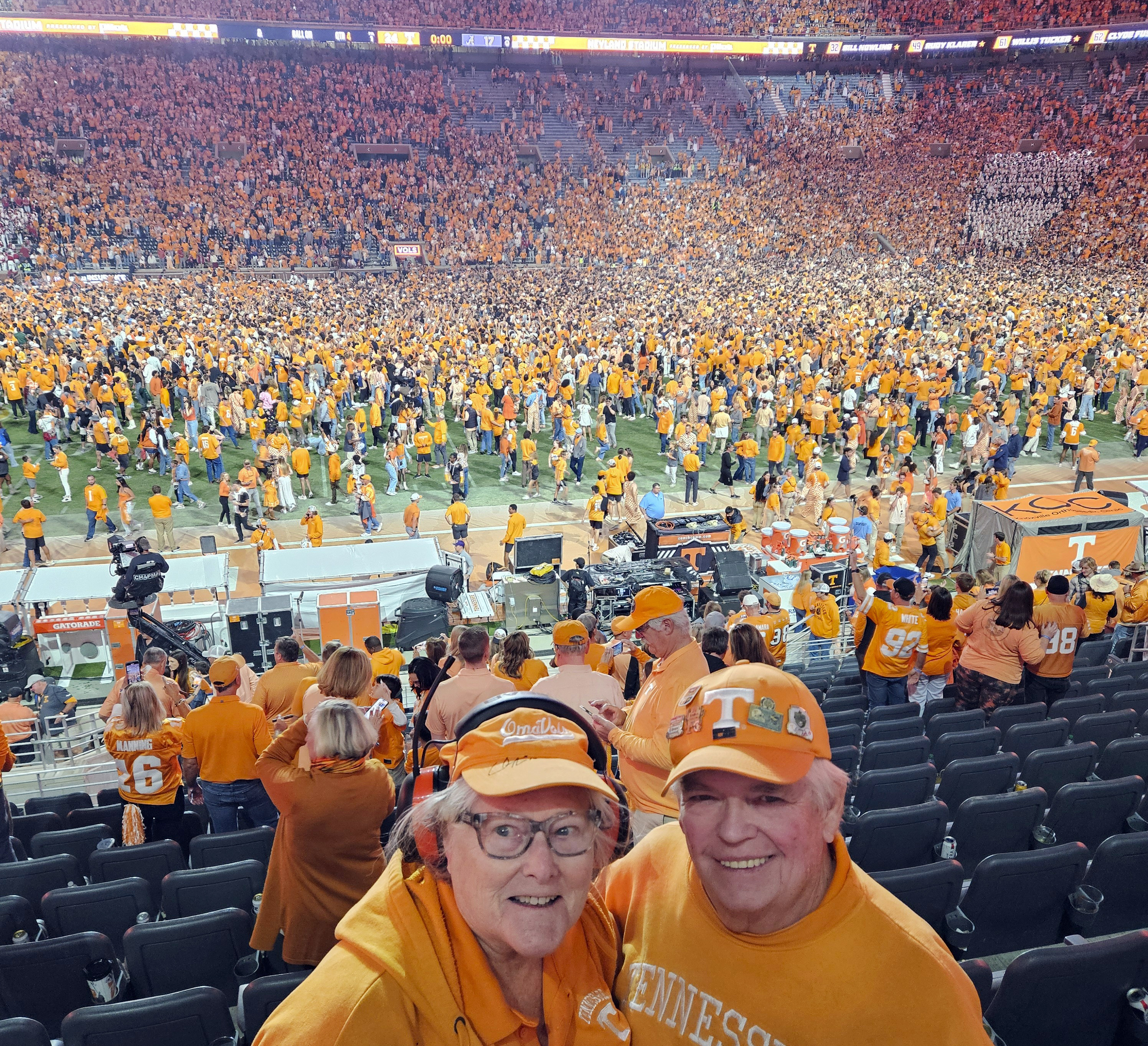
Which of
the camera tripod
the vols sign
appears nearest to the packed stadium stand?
the vols sign

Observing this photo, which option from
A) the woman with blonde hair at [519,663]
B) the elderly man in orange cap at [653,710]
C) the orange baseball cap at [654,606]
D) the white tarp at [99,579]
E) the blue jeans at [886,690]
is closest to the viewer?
the elderly man in orange cap at [653,710]

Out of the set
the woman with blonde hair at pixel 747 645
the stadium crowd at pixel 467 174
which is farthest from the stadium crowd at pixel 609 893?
the stadium crowd at pixel 467 174

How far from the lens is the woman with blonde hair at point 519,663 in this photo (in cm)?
610

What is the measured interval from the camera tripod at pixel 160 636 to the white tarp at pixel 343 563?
1.71m

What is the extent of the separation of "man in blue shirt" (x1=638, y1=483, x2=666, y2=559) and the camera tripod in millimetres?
6805

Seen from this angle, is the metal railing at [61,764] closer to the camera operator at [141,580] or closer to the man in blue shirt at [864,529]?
the camera operator at [141,580]

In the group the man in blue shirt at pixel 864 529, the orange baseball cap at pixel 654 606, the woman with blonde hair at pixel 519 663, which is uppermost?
the orange baseball cap at pixel 654 606

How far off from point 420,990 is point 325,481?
18.5 m

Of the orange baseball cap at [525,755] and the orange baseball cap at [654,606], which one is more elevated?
the orange baseball cap at [525,755]

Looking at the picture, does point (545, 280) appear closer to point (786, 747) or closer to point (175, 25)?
point (175, 25)

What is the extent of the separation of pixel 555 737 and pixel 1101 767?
5175mm

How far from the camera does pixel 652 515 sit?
14.9 metres

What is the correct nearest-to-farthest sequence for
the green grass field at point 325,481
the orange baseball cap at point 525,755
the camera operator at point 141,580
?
1. the orange baseball cap at point 525,755
2. the camera operator at point 141,580
3. the green grass field at point 325,481

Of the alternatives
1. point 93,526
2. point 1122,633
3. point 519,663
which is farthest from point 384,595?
point 1122,633
